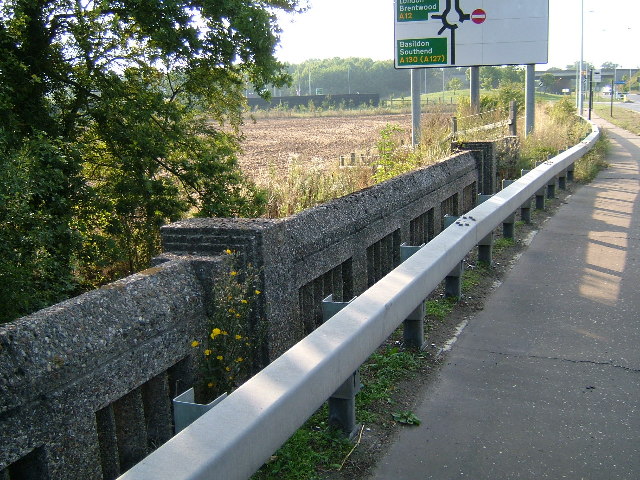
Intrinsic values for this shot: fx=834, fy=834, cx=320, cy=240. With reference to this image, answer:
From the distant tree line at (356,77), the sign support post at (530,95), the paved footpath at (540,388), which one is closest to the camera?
the paved footpath at (540,388)

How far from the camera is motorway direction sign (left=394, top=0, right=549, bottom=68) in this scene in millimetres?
19047

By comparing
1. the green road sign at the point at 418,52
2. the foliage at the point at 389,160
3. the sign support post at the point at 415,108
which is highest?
the green road sign at the point at 418,52

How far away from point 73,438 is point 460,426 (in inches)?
85.2

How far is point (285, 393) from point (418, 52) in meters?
16.6

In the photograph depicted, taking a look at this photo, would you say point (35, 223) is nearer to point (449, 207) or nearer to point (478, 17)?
point (449, 207)

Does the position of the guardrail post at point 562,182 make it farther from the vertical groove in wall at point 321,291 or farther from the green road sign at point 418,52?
the vertical groove in wall at point 321,291

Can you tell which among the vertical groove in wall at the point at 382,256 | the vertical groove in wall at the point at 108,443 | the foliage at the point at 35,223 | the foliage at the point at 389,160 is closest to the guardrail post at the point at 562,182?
the foliage at the point at 389,160

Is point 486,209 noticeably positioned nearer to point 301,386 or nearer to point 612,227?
point 612,227

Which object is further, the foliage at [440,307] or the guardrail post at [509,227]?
the guardrail post at [509,227]

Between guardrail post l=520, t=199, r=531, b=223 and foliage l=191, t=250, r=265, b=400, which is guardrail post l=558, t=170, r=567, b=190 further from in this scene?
foliage l=191, t=250, r=265, b=400

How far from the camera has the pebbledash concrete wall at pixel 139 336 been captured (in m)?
3.12

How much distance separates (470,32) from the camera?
19531 mm

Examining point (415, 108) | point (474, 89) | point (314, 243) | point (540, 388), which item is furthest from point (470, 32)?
point (540, 388)

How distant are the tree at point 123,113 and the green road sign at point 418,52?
34.1 feet
